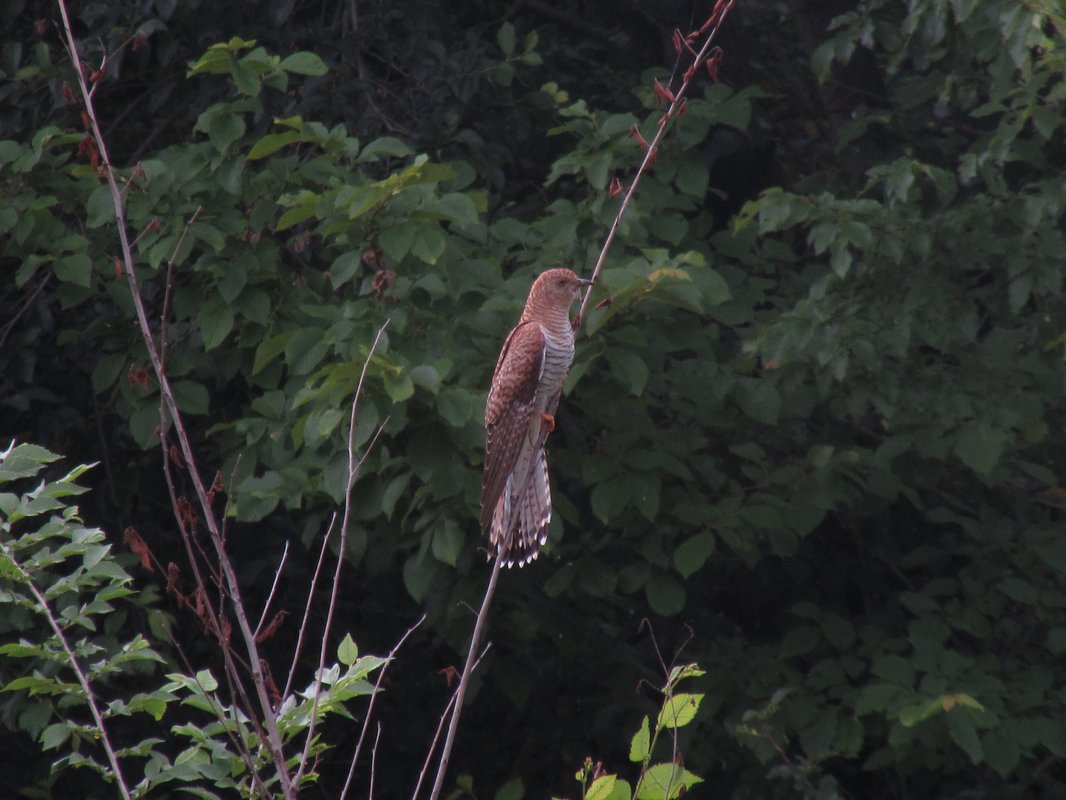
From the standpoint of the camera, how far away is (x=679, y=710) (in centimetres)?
203

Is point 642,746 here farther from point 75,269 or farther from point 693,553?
point 75,269

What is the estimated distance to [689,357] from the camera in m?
5.26

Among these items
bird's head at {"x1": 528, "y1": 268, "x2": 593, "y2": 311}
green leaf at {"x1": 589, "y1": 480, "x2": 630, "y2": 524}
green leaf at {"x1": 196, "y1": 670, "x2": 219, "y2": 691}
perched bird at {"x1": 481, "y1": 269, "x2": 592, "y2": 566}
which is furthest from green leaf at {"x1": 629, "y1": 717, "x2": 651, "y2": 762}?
green leaf at {"x1": 589, "y1": 480, "x2": 630, "y2": 524}

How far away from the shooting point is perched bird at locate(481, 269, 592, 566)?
151 inches

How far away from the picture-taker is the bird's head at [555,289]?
161 inches

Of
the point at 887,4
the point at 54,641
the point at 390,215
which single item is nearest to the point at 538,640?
the point at 390,215

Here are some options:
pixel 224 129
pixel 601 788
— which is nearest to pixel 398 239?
pixel 224 129

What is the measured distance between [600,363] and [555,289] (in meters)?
0.46

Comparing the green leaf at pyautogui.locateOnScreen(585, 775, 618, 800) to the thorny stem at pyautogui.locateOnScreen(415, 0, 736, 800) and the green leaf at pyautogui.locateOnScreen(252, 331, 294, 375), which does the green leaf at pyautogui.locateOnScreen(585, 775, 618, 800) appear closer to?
the thorny stem at pyautogui.locateOnScreen(415, 0, 736, 800)

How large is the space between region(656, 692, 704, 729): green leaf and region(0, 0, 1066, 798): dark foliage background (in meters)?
1.83

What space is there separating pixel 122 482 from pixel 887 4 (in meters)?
3.59

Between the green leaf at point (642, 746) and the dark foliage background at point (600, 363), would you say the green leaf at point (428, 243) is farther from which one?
the green leaf at point (642, 746)

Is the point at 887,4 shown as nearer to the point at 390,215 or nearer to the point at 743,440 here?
the point at 743,440

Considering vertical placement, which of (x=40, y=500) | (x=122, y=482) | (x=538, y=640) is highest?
(x=40, y=500)
